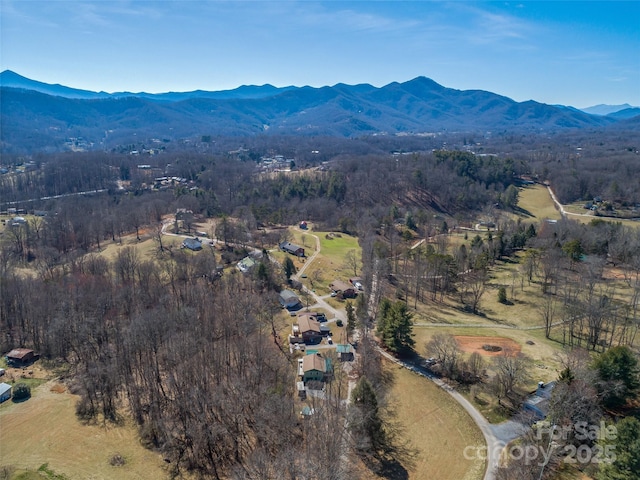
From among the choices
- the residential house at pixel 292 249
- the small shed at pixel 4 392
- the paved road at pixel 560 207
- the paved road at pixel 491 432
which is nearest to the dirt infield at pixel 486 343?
the paved road at pixel 491 432

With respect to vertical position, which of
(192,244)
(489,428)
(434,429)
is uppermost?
(192,244)

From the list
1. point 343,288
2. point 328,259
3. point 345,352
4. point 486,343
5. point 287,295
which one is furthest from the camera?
point 328,259

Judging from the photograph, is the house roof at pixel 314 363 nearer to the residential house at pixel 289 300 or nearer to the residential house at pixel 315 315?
the residential house at pixel 315 315

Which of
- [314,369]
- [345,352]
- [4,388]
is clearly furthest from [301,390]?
[4,388]

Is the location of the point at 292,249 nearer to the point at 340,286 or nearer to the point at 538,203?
the point at 340,286

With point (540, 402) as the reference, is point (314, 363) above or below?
below

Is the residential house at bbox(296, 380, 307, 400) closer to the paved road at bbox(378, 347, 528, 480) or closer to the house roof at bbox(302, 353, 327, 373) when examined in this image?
the house roof at bbox(302, 353, 327, 373)

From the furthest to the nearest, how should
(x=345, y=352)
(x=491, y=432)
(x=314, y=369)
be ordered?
(x=345, y=352) → (x=314, y=369) → (x=491, y=432)
